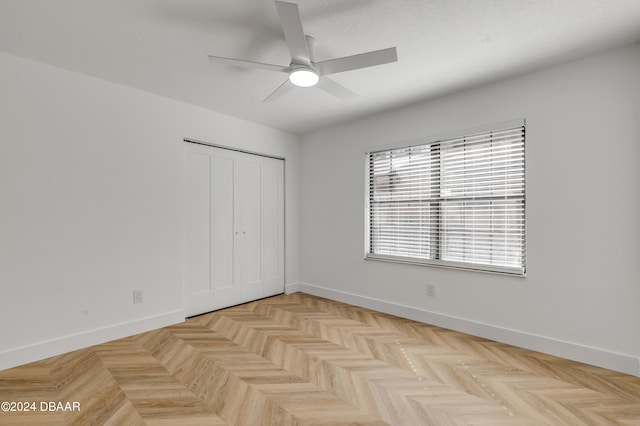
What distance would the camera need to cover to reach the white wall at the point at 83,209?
252 cm

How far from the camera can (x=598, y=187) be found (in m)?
2.50

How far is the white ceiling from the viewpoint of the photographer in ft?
6.41

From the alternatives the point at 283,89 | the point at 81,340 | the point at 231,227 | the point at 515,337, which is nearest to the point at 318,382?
the point at 515,337

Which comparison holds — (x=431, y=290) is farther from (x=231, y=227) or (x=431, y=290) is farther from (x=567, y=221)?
(x=231, y=227)

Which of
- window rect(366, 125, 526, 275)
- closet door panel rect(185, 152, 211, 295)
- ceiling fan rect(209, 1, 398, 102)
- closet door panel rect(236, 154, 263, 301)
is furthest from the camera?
closet door panel rect(236, 154, 263, 301)

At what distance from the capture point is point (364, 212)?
413 centimetres

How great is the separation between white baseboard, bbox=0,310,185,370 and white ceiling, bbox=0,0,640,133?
2.40 meters

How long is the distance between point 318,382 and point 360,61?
7.55ft

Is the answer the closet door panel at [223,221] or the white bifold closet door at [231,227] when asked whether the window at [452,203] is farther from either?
the closet door panel at [223,221]

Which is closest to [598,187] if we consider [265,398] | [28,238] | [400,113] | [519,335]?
[519,335]

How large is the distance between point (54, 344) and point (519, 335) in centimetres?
414

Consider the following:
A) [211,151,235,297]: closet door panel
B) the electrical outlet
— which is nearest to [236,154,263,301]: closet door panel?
[211,151,235,297]: closet door panel

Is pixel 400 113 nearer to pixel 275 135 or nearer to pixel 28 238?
pixel 275 135

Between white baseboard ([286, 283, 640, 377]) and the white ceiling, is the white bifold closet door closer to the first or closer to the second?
the white ceiling
